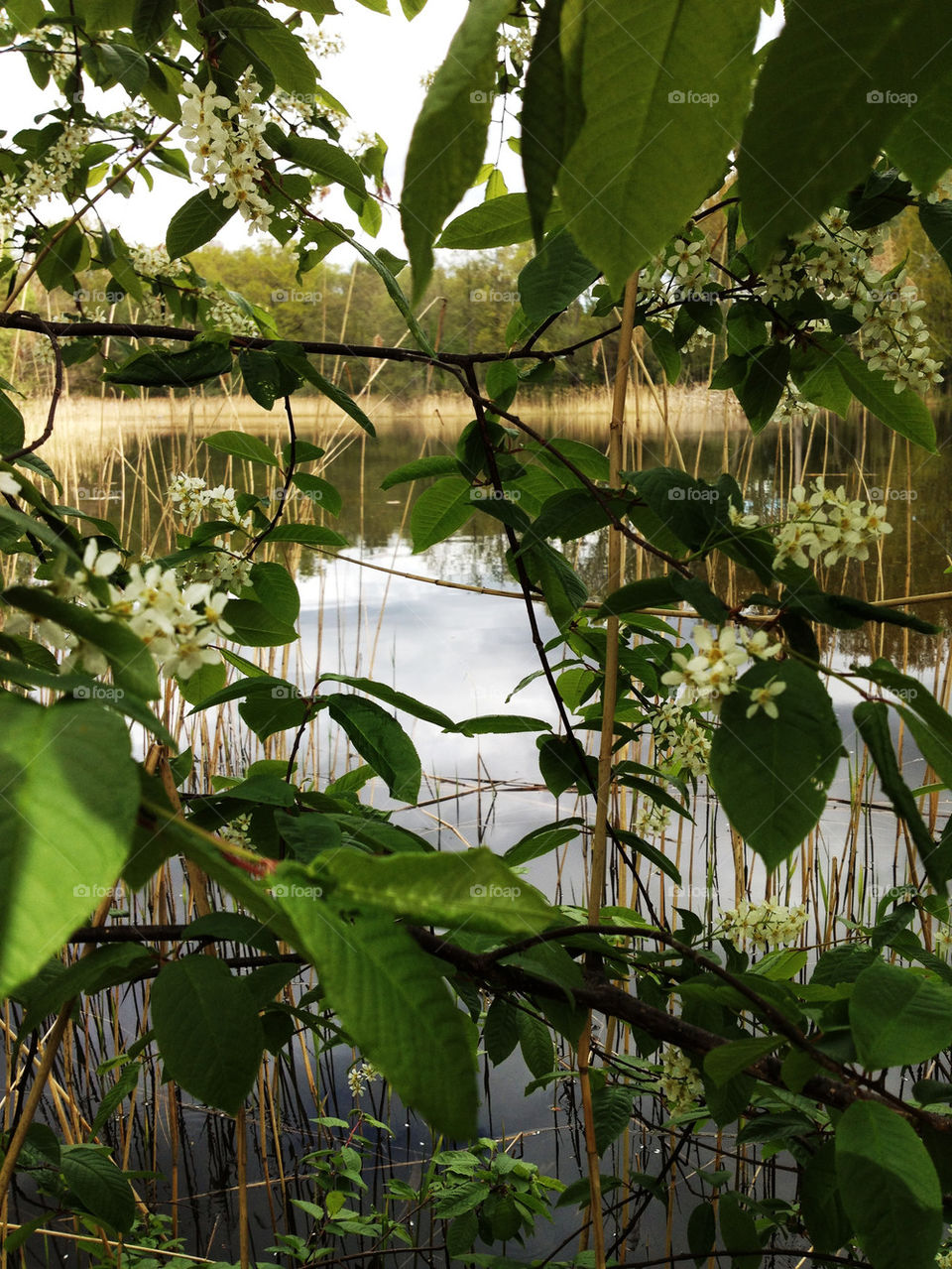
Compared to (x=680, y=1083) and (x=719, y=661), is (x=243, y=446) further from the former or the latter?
(x=680, y=1083)

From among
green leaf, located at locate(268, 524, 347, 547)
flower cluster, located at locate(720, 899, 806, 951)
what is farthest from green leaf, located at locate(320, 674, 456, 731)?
flower cluster, located at locate(720, 899, 806, 951)

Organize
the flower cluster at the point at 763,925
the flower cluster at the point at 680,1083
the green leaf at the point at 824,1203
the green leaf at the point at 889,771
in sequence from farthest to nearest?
the flower cluster at the point at 763,925 < the flower cluster at the point at 680,1083 < the green leaf at the point at 824,1203 < the green leaf at the point at 889,771

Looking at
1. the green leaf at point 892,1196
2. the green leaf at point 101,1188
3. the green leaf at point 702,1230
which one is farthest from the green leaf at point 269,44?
the green leaf at point 702,1230

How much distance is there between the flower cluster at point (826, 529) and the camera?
1.26 ft

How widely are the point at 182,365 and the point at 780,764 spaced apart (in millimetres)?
471

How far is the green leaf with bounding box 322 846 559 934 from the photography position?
0.20m

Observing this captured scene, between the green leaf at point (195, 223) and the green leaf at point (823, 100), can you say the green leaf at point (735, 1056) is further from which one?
the green leaf at point (195, 223)

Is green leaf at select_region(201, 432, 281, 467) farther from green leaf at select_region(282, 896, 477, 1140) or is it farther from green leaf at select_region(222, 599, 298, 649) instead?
green leaf at select_region(282, 896, 477, 1140)

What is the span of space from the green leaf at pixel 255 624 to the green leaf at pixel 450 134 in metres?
0.49

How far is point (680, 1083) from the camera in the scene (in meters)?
0.72

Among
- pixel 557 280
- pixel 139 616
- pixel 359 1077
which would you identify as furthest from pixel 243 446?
pixel 359 1077

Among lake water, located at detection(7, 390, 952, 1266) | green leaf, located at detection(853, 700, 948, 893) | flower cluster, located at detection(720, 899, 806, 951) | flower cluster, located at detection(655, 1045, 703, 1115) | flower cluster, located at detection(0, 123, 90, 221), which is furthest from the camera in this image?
lake water, located at detection(7, 390, 952, 1266)

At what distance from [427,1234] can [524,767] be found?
1.65 meters

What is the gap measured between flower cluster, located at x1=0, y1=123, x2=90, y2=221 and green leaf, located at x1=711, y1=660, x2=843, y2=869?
3.60ft
